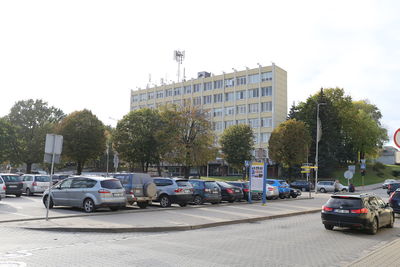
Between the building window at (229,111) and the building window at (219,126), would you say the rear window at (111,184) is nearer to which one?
the building window at (229,111)

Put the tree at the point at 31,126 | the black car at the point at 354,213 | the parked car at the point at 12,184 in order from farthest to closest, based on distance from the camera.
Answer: the tree at the point at 31,126, the parked car at the point at 12,184, the black car at the point at 354,213

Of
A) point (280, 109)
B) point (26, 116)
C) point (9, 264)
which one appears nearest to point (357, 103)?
point (280, 109)

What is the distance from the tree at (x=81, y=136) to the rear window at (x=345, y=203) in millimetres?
40957

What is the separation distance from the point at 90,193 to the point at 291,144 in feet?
140

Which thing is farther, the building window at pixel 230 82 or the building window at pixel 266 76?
the building window at pixel 230 82

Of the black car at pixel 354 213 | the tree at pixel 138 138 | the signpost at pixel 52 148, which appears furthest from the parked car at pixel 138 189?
the tree at pixel 138 138

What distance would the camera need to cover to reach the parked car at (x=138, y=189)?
19281 millimetres

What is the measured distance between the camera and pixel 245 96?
253ft

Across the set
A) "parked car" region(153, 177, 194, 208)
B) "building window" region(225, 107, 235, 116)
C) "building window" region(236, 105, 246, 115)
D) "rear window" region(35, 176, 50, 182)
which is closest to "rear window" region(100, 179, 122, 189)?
"parked car" region(153, 177, 194, 208)

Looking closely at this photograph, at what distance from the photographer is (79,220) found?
13961mm

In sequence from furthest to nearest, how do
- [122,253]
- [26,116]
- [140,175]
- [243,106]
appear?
[243,106] < [26,116] < [140,175] < [122,253]

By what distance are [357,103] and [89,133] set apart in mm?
60995

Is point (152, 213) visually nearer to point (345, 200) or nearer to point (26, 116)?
point (345, 200)

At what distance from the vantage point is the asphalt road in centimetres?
789
